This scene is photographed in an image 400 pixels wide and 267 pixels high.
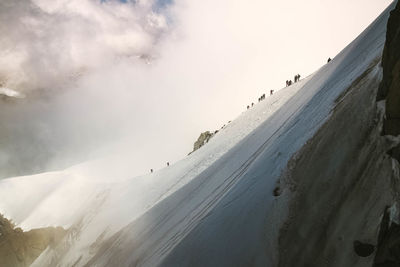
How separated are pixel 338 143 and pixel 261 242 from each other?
369 centimetres

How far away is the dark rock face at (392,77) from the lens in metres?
5.43

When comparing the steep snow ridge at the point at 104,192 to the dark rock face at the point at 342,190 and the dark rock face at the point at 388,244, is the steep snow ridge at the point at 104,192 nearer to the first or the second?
the dark rock face at the point at 342,190

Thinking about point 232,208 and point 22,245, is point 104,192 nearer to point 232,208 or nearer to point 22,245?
point 22,245

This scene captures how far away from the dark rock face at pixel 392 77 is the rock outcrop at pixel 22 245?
4493 centimetres

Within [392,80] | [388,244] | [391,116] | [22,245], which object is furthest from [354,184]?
[22,245]

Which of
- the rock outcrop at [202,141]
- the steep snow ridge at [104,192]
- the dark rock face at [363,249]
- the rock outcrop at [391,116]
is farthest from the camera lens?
the rock outcrop at [202,141]

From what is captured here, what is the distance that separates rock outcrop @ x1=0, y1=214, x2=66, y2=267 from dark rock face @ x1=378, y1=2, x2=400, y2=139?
147ft

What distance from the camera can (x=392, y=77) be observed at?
574 cm

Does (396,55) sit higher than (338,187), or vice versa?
(396,55)

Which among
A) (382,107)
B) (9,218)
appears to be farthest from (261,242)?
(9,218)

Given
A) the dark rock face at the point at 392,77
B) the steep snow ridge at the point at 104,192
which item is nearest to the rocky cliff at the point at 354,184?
the dark rock face at the point at 392,77

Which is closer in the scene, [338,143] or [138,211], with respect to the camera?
[338,143]

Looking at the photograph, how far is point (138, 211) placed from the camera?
81.0 feet

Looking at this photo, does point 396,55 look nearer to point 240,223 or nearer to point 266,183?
point 266,183
